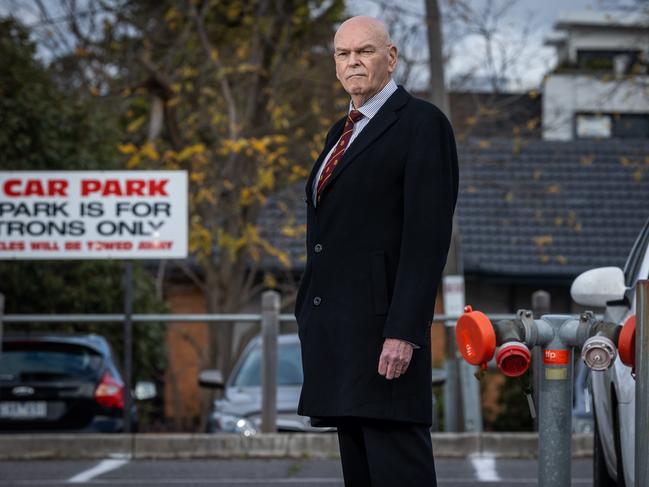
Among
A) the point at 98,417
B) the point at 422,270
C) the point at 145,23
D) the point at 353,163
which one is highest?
the point at 145,23

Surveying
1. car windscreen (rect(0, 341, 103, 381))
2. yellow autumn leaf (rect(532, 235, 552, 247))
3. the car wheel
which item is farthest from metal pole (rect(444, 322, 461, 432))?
yellow autumn leaf (rect(532, 235, 552, 247))

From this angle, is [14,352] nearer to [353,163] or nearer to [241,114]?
[353,163]

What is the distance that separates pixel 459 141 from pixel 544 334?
651 inches

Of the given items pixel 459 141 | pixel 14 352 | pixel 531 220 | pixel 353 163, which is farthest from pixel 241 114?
pixel 353 163

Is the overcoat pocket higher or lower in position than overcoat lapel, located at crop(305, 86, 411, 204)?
lower

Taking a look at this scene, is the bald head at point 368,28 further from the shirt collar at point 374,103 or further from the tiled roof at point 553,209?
the tiled roof at point 553,209

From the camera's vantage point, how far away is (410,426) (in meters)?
4.62

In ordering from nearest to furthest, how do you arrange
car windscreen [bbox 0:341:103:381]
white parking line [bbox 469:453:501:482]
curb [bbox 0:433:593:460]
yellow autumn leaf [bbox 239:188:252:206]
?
white parking line [bbox 469:453:501:482] < curb [bbox 0:433:593:460] < car windscreen [bbox 0:341:103:381] < yellow autumn leaf [bbox 239:188:252:206]

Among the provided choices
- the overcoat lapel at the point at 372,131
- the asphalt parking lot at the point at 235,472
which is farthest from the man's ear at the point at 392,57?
the asphalt parking lot at the point at 235,472

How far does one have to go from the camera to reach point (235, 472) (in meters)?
10.7

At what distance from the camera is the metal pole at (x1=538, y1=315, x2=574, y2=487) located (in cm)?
484

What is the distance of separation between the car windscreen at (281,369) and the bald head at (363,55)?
8.89 m

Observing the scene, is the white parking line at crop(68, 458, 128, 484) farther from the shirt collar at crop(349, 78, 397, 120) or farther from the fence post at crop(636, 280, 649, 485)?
the fence post at crop(636, 280, 649, 485)

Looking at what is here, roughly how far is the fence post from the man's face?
1.12 metres
